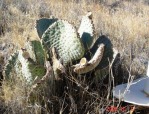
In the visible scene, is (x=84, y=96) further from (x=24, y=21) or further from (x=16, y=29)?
(x=24, y=21)

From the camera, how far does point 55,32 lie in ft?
12.1

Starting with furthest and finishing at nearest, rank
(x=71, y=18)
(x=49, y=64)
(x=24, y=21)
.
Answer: (x=71, y=18) → (x=24, y=21) → (x=49, y=64)

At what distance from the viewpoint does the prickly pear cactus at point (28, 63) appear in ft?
11.5

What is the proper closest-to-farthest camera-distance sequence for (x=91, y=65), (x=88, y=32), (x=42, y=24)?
(x=91, y=65)
(x=88, y=32)
(x=42, y=24)

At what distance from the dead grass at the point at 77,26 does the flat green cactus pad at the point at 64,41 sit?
0.73 feet

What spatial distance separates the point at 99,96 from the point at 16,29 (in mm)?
2159

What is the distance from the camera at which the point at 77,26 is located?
596cm

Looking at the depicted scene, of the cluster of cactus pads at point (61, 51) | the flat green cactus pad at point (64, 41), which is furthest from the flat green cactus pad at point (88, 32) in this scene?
the flat green cactus pad at point (64, 41)

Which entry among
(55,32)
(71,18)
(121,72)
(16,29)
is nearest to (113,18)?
(71,18)

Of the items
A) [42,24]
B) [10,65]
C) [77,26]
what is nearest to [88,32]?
[42,24]

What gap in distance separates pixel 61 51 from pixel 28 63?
34 cm

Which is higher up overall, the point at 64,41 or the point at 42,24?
the point at 42,24

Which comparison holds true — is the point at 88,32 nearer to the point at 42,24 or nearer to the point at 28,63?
the point at 42,24

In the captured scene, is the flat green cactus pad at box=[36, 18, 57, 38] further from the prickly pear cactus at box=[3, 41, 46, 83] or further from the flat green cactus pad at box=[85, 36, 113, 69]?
the flat green cactus pad at box=[85, 36, 113, 69]
